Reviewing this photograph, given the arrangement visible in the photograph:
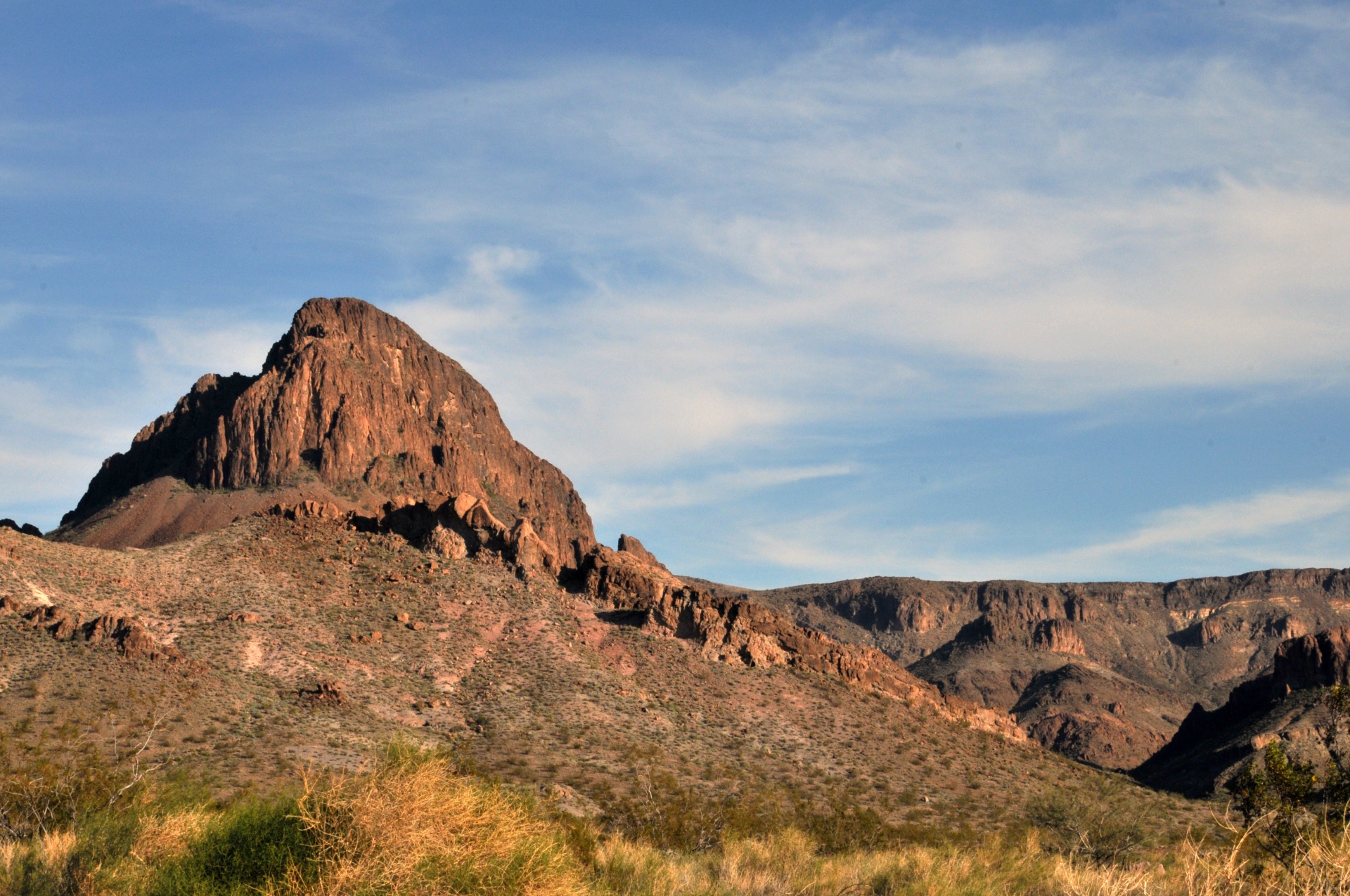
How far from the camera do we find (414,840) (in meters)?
12.5

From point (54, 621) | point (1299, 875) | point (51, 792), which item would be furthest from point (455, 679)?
point (1299, 875)

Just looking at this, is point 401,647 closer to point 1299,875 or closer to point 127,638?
point 127,638

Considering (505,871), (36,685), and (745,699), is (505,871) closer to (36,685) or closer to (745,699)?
(36,685)

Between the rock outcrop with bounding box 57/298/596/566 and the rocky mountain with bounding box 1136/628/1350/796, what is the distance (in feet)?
188

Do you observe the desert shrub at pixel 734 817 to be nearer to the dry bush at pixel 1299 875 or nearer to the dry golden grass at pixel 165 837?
the dry golden grass at pixel 165 837

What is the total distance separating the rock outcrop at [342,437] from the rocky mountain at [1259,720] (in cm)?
5728

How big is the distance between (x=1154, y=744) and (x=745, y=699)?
323ft

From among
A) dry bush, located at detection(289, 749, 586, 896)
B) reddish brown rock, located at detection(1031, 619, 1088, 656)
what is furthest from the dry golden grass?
reddish brown rock, located at detection(1031, 619, 1088, 656)

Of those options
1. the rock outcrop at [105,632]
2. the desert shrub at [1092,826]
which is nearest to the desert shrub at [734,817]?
the desert shrub at [1092,826]

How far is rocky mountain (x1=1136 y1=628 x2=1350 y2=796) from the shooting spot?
88188mm

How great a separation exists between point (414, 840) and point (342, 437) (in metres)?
94.2

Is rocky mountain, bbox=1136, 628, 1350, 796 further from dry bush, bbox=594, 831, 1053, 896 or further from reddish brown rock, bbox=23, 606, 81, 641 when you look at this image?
reddish brown rock, bbox=23, 606, 81, 641

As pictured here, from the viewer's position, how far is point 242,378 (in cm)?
11544

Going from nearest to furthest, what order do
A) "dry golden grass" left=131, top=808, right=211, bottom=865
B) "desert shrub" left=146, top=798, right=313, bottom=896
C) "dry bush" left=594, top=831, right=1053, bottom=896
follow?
"desert shrub" left=146, top=798, right=313, bottom=896, "dry golden grass" left=131, top=808, right=211, bottom=865, "dry bush" left=594, top=831, right=1053, bottom=896
